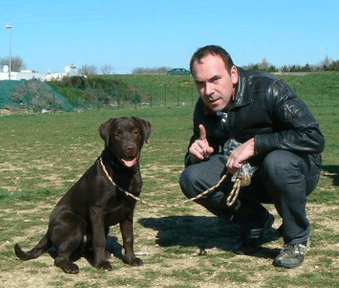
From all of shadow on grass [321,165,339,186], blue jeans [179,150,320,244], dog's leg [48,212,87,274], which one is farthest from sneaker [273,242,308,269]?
shadow on grass [321,165,339,186]

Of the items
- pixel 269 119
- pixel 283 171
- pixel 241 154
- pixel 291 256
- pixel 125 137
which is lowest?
pixel 291 256

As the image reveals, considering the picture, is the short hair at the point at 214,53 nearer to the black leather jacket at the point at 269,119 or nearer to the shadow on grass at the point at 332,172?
the black leather jacket at the point at 269,119

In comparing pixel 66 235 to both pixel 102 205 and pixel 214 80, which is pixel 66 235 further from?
pixel 214 80

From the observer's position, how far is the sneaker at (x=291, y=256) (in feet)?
15.1

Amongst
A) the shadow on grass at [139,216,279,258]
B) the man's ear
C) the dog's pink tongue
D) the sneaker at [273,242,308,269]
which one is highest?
the man's ear

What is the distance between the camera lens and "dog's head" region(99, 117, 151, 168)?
4.68 m

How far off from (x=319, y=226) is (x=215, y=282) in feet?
6.42

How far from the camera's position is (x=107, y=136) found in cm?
481

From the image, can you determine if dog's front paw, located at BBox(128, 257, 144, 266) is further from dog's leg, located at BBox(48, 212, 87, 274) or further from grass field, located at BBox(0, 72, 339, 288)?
dog's leg, located at BBox(48, 212, 87, 274)

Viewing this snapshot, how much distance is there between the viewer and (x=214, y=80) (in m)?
4.54

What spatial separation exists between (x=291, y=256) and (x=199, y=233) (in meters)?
1.36

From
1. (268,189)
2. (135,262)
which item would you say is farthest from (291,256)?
(135,262)

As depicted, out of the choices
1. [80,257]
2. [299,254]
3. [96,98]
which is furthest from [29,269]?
[96,98]

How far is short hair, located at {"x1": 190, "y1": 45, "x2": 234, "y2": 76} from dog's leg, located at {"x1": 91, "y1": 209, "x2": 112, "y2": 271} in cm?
135
